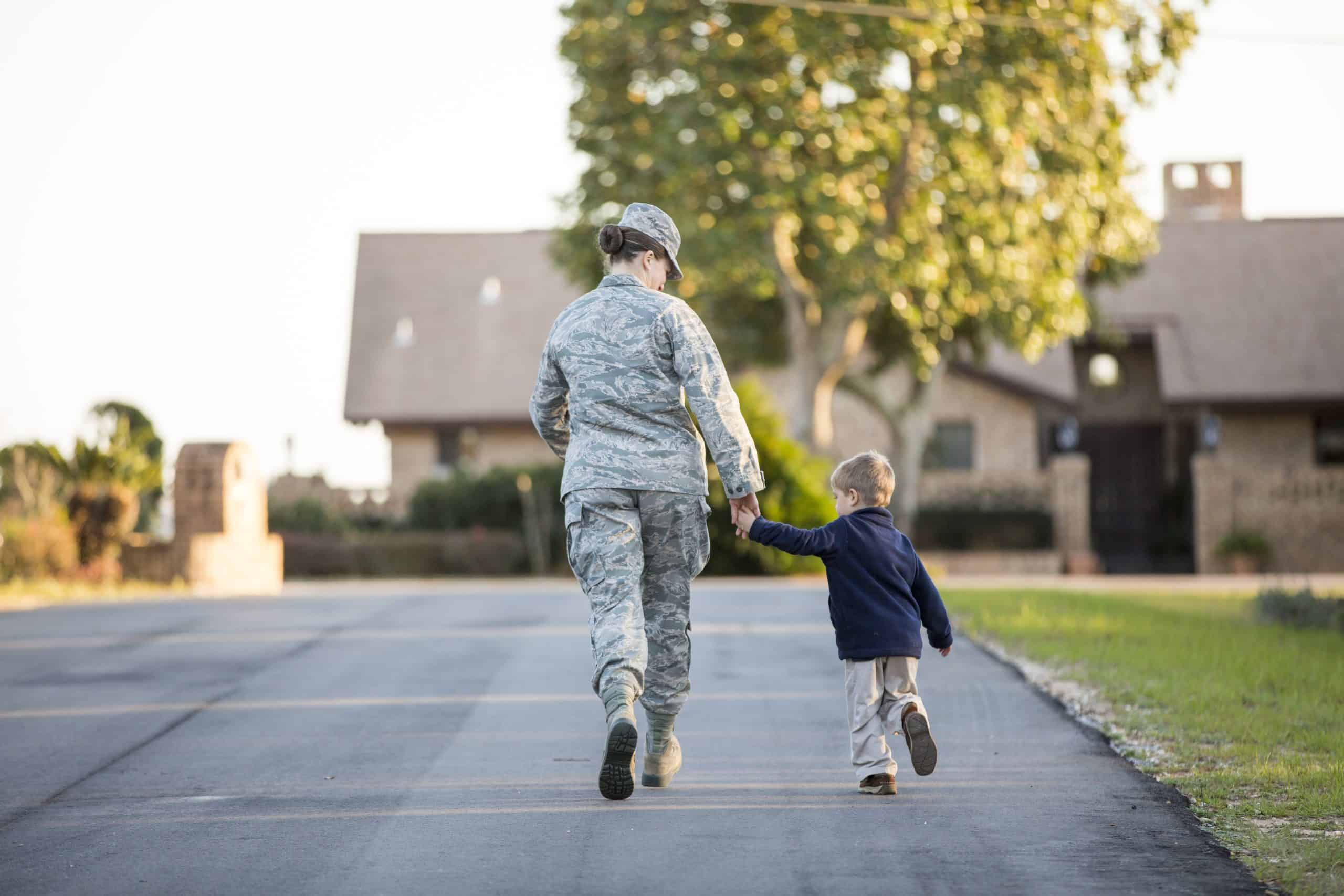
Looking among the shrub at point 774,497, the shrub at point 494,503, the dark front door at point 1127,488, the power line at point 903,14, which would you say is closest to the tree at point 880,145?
the power line at point 903,14

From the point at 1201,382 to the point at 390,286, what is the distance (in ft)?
58.3

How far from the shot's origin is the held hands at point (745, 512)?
5758 mm

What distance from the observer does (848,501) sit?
19.5 feet

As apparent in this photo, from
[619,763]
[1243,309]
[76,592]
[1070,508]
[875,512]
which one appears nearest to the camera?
[619,763]

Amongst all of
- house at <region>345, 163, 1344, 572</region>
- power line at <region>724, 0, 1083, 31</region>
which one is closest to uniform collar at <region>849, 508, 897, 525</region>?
power line at <region>724, 0, 1083, 31</region>

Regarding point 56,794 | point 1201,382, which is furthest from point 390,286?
point 56,794

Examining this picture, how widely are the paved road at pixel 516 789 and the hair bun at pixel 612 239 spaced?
77.5 inches

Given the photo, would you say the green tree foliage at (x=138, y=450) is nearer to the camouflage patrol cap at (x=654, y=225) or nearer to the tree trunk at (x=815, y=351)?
the tree trunk at (x=815, y=351)

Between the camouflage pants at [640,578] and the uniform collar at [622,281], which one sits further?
the uniform collar at [622,281]

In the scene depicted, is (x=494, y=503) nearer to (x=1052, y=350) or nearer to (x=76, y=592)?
(x=76, y=592)

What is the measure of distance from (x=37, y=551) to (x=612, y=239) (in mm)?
14359

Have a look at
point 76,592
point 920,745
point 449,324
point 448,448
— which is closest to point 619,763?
point 920,745

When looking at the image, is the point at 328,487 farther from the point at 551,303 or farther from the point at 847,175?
the point at 847,175

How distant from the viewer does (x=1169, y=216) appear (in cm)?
4416
